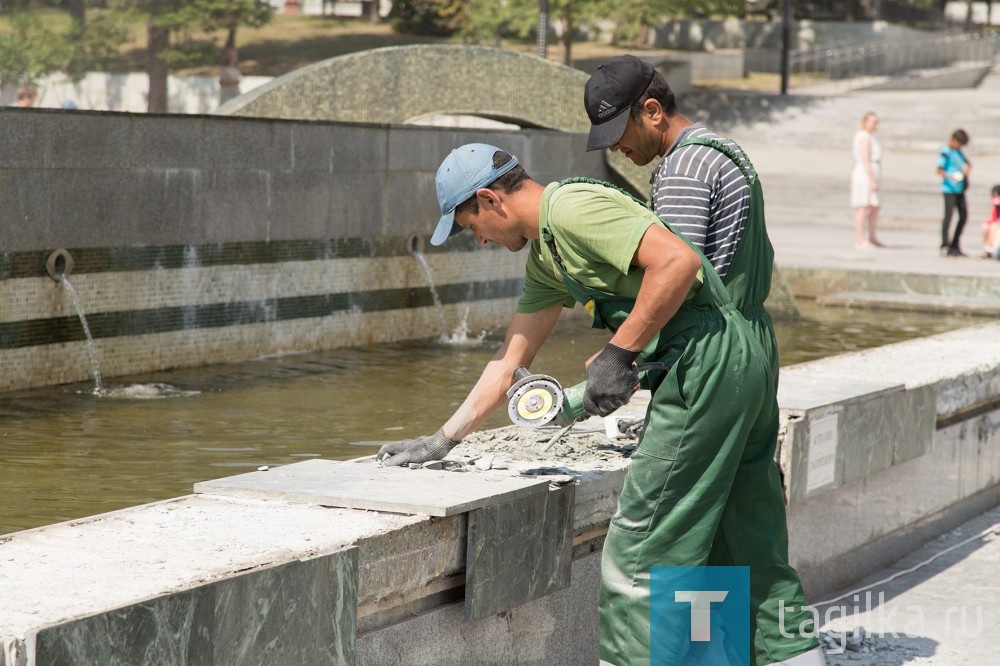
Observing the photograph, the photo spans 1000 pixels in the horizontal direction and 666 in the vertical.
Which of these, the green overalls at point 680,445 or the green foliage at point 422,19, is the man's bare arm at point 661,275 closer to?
the green overalls at point 680,445

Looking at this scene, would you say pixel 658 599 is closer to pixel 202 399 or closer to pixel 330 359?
pixel 202 399

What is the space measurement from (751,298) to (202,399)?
15.2 ft

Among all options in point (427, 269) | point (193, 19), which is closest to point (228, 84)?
point (193, 19)

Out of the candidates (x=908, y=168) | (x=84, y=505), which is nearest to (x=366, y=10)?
(x=908, y=168)

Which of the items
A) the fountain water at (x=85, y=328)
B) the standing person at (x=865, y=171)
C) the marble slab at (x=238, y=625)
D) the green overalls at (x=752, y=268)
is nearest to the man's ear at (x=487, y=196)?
the green overalls at (x=752, y=268)

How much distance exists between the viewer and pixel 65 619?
8.35 feet

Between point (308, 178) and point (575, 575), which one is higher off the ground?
point (308, 178)

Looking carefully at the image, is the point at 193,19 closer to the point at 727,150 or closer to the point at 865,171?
the point at 865,171

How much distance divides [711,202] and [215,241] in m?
5.94

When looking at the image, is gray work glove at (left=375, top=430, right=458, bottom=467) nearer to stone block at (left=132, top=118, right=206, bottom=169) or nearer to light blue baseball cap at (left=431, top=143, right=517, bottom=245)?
light blue baseball cap at (left=431, top=143, right=517, bottom=245)

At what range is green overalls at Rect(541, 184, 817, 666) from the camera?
3.54m

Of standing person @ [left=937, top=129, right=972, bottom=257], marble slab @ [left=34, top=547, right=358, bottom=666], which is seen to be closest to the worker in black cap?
marble slab @ [left=34, top=547, right=358, bottom=666]

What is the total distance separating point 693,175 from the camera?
398 cm

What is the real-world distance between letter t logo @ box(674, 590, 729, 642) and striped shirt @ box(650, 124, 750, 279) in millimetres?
893
